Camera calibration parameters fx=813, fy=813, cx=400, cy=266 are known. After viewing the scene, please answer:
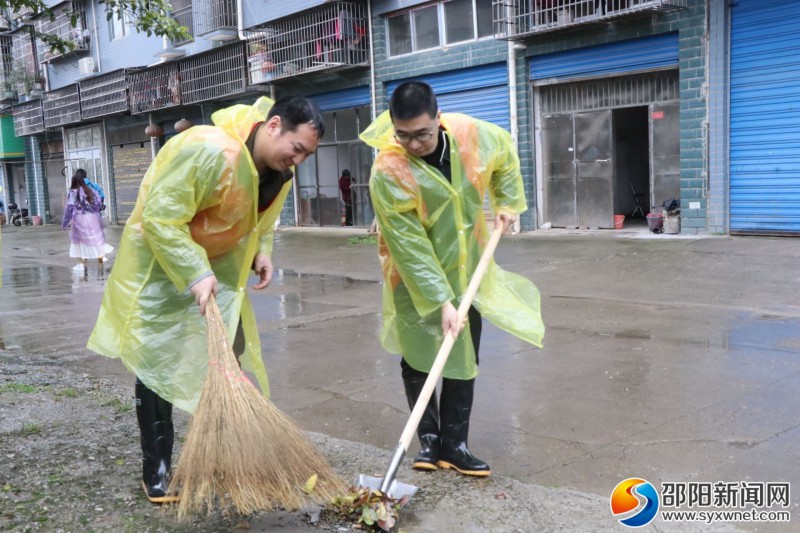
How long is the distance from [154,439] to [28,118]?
27.1 meters

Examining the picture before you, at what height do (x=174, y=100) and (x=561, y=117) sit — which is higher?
(x=174, y=100)

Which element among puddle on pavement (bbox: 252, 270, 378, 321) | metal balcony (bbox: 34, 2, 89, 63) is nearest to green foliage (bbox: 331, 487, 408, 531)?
puddle on pavement (bbox: 252, 270, 378, 321)

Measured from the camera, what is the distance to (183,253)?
2889 millimetres

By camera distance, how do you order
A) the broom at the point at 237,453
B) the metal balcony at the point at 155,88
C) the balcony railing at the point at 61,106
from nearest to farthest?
the broom at the point at 237,453 → the metal balcony at the point at 155,88 → the balcony railing at the point at 61,106

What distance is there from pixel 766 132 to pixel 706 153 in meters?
0.82

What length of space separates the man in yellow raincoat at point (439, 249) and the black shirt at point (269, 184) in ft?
1.23

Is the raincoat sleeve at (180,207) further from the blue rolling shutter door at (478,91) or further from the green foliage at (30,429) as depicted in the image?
the blue rolling shutter door at (478,91)

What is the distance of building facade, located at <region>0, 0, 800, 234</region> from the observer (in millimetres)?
10883

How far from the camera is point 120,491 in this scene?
3283 mm

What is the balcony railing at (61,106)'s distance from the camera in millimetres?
24188

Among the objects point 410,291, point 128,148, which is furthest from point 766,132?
point 128,148

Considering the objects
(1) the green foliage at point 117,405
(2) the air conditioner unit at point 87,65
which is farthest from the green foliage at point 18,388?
(2) the air conditioner unit at point 87,65

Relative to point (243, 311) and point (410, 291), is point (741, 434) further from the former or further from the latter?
point (243, 311)

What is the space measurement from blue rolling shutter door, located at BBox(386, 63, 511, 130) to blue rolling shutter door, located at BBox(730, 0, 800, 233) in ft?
12.8
